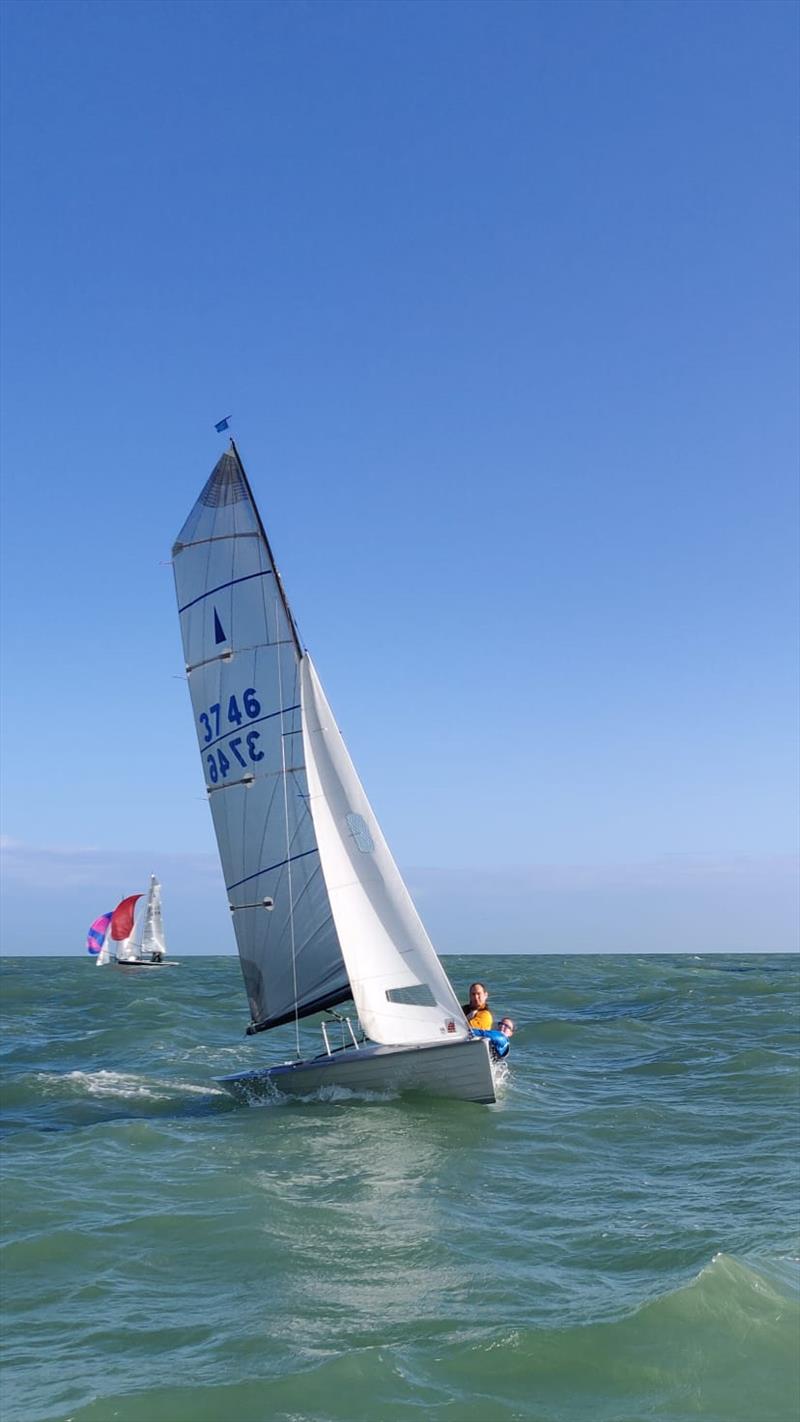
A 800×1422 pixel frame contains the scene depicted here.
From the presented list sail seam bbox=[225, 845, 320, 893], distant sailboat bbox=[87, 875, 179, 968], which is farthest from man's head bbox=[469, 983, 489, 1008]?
distant sailboat bbox=[87, 875, 179, 968]

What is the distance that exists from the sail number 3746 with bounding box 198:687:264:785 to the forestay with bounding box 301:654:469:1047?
1490 mm

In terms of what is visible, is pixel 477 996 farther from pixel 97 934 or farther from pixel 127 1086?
pixel 97 934

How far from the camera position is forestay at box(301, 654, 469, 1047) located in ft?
49.5

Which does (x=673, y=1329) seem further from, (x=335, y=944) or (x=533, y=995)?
(x=533, y=995)

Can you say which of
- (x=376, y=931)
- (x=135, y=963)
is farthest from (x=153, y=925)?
(x=376, y=931)

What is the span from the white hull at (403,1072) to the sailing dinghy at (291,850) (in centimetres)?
2

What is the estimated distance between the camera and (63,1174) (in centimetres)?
1197

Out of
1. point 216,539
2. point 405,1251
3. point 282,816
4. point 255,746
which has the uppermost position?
point 216,539

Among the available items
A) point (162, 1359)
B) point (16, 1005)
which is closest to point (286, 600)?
point (162, 1359)

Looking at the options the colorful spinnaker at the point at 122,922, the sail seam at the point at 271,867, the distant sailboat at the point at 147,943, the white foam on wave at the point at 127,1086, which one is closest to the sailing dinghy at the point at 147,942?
the distant sailboat at the point at 147,943

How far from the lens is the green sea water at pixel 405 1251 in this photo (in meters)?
6.71

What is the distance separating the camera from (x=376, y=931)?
49.8ft

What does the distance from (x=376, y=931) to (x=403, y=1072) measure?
1881mm

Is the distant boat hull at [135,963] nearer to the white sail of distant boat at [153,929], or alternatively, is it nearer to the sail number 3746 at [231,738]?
the white sail of distant boat at [153,929]
